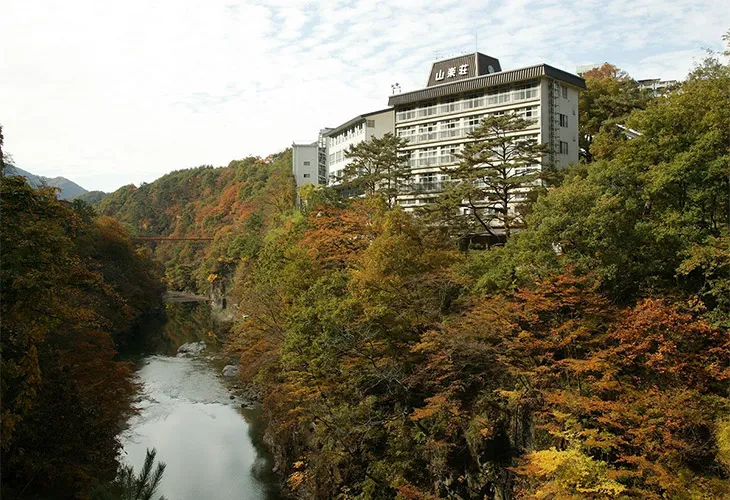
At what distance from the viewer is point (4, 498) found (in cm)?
1112

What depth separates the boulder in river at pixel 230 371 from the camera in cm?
3497

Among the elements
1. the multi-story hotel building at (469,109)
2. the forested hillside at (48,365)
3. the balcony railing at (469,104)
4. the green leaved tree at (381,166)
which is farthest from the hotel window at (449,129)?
the forested hillside at (48,365)

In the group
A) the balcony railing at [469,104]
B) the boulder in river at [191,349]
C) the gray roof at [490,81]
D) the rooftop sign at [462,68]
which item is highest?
the rooftop sign at [462,68]

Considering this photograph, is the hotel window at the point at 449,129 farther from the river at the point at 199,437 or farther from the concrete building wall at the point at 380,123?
the river at the point at 199,437

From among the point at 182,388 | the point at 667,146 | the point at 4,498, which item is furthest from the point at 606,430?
the point at 182,388

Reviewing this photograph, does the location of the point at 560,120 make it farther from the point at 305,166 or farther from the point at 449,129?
the point at 305,166

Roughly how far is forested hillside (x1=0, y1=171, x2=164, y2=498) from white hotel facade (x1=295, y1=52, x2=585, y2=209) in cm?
1712

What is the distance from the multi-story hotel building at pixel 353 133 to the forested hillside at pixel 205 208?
7.78 meters

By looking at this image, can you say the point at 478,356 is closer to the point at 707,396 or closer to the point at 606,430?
the point at 606,430

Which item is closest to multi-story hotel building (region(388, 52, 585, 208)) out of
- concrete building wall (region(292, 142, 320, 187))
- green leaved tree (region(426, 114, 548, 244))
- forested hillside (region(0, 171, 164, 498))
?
green leaved tree (region(426, 114, 548, 244))

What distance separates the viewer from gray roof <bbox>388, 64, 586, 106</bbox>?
96.2 feet

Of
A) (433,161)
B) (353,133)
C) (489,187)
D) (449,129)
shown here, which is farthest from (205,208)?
(489,187)

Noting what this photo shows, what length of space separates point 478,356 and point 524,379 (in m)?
1.65

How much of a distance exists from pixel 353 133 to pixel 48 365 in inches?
1252
